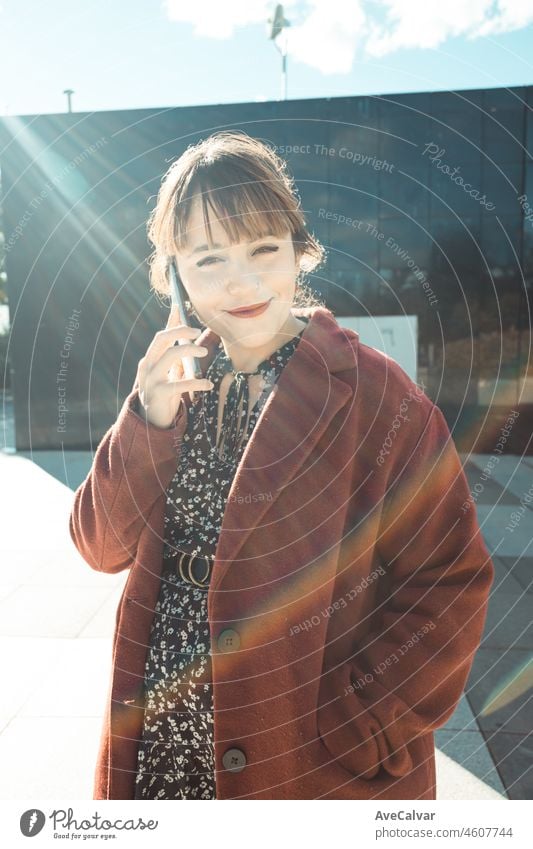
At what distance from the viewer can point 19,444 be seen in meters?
8.85

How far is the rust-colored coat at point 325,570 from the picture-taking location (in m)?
1.05

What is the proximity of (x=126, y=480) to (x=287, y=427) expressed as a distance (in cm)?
29

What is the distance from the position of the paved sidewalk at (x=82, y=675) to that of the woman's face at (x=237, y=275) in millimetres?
1683

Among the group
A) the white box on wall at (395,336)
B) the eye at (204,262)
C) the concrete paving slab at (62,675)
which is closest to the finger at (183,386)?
the eye at (204,262)

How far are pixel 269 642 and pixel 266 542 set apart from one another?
6.9 inches

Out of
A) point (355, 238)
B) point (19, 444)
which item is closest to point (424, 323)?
point (355, 238)

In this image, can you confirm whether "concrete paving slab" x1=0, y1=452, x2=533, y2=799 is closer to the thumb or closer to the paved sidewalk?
the paved sidewalk

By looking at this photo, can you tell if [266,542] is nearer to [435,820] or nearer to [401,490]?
[401,490]

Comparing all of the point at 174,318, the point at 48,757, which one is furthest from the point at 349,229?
the point at 174,318

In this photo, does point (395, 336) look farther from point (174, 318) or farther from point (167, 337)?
point (167, 337)

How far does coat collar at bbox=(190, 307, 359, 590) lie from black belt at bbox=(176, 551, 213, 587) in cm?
6

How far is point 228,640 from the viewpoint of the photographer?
104 centimetres

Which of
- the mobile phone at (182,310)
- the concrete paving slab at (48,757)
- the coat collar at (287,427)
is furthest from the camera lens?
the concrete paving slab at (48,757)

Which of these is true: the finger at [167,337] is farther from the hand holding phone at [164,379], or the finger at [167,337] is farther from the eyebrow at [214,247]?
the eyebrow at [214,247]
